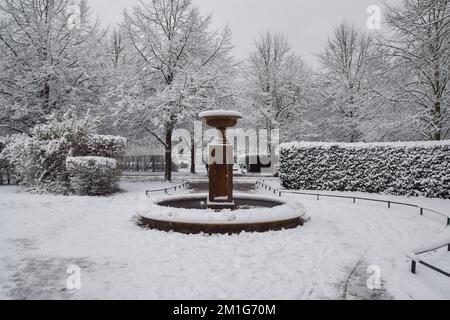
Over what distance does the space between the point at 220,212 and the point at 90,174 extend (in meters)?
Result: 8.21

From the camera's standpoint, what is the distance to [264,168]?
3409 centimetres

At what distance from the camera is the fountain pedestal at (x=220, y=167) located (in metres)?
9.51

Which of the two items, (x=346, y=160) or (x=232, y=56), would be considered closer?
(x=346, y=160)

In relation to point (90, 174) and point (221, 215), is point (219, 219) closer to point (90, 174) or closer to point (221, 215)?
point (221, 215)

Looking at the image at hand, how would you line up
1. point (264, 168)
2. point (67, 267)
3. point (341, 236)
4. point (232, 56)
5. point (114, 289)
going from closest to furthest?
point (114, 289) → point (67, 267) → point (341, 236) → point (232, 56) → point (264, 168)

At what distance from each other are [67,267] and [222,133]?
18.1ft

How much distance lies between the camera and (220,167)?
9586 millimetres

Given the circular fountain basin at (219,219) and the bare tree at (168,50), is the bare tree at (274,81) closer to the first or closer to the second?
the bare tree at (168,50)

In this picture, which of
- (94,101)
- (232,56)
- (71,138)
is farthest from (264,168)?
(71,138)

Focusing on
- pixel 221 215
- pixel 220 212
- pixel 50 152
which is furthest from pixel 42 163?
pixel 221 215

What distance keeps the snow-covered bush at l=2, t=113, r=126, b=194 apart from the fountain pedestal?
302 inches

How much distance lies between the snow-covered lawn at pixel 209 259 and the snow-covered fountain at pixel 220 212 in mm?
330

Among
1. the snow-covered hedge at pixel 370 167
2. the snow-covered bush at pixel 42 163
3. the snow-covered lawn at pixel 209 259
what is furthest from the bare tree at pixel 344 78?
the snow-covered bush at pixel 42 163
